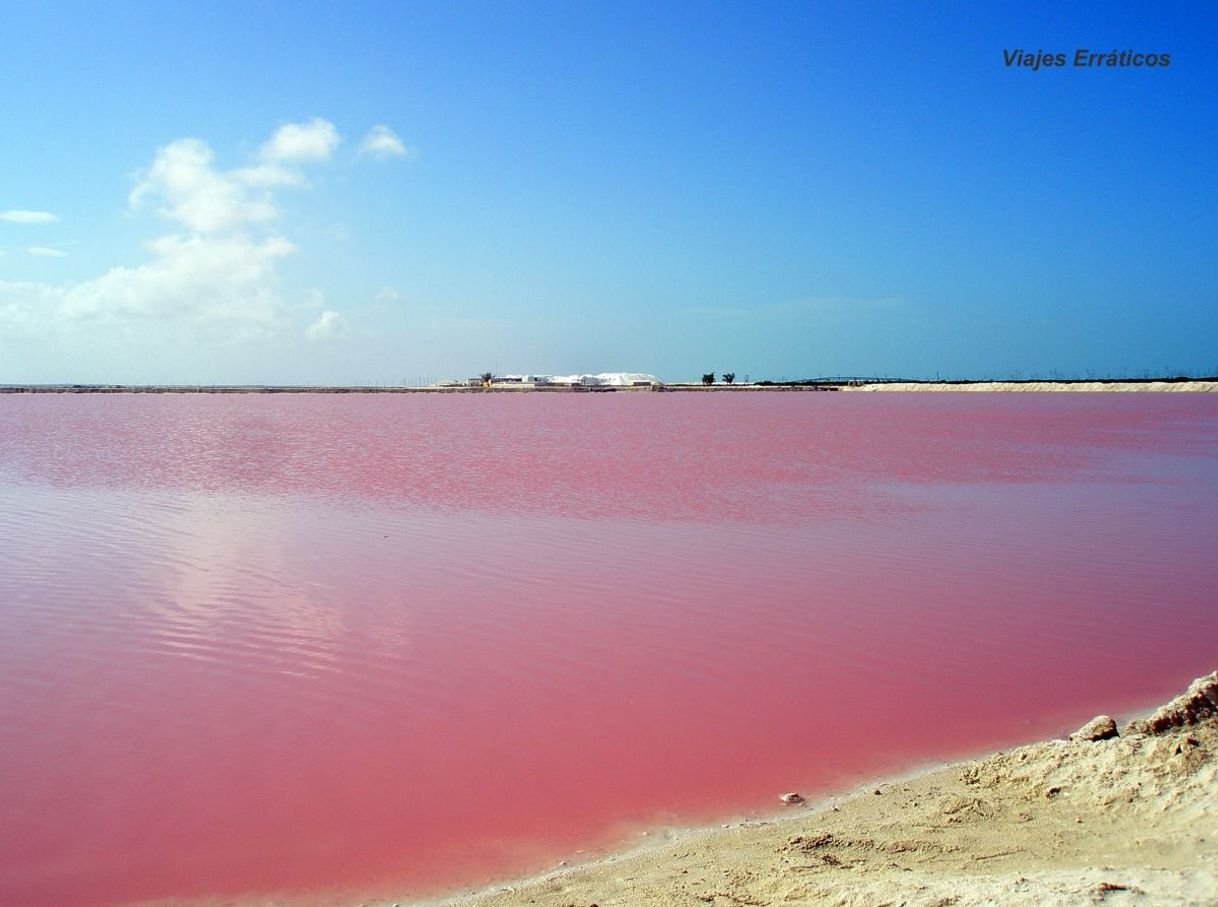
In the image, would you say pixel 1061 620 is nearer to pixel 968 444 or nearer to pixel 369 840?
pixel 369 840

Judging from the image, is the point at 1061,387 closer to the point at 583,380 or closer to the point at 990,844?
the point at 583,380

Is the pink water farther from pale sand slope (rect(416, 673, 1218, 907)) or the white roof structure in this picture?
the white roof structure

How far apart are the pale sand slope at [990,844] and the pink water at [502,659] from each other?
1.26ft

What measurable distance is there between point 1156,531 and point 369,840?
37.3 feet

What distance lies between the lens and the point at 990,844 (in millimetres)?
3744

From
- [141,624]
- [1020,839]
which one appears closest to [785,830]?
[1020,839]

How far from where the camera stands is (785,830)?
4172mm

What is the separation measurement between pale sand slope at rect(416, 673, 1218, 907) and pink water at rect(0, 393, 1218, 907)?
383mm

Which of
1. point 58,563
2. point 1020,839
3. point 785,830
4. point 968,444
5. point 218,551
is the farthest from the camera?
point 968,444

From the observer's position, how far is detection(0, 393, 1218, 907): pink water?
172 inches

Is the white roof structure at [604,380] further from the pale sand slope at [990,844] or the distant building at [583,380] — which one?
the pale sand slope at [990,844]

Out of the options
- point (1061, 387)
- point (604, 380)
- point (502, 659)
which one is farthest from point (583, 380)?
point (502, 659)

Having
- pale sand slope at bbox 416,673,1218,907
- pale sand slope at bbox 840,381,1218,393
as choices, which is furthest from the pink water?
pale sand slope at bbox 840,381,1218,393

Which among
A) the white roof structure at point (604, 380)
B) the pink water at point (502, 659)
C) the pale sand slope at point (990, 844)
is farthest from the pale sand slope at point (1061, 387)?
the pale sand slope at point (990, 844)
